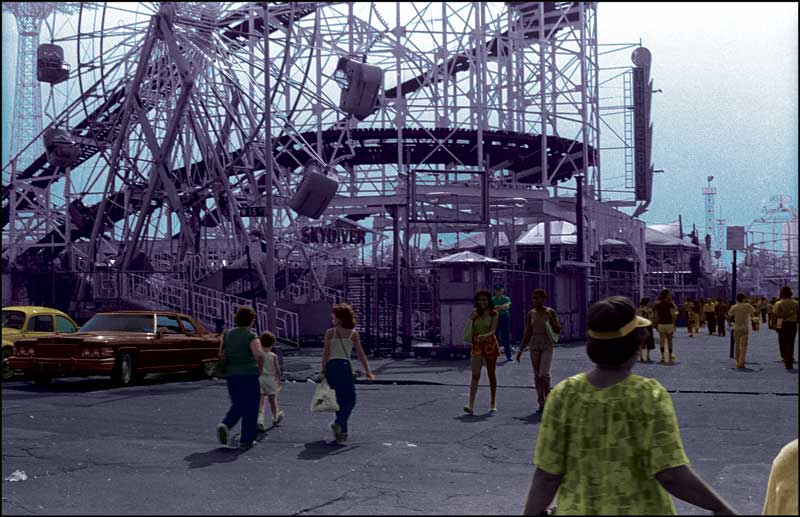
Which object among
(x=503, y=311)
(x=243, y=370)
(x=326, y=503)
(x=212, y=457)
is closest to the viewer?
(x=326, y=503)

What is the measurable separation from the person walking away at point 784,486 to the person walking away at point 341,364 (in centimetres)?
720

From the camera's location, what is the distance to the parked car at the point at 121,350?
15445 millimetres

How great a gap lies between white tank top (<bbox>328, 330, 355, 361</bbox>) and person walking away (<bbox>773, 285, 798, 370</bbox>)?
417 inches

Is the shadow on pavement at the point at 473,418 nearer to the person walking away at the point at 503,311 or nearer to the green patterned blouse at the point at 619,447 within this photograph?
the green patterned blouse at the point at 619,447

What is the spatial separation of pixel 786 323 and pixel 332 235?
2856cm

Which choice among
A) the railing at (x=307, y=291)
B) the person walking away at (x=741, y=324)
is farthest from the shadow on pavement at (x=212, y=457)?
the railing at (x=307, y=291)

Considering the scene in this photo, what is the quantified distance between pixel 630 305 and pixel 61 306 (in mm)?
28609

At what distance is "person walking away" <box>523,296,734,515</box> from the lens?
335 centimetres

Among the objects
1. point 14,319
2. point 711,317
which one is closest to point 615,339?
point 14,319

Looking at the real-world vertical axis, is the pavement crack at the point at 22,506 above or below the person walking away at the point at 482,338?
below

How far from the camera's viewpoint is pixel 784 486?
277cm

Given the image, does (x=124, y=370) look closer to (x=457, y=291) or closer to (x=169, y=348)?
(x=169, y=348)

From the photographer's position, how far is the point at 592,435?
340cm

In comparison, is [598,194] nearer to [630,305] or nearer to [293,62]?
[293,62]
